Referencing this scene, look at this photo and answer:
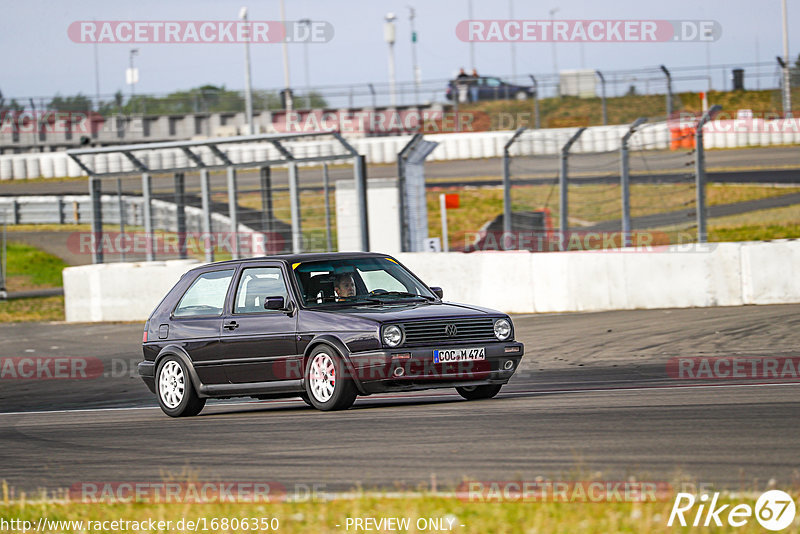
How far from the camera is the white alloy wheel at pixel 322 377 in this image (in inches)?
380

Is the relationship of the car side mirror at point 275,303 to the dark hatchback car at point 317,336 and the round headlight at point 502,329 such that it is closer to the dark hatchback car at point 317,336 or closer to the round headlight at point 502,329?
the dark hatchback car at point 317,336

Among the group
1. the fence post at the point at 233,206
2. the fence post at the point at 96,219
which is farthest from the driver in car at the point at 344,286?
the fence post at the point at 96,219

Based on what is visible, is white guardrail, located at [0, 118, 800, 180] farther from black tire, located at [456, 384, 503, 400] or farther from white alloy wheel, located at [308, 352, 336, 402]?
white alloy wheel, located at [308, 352, 336, 402]

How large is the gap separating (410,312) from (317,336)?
0.78m

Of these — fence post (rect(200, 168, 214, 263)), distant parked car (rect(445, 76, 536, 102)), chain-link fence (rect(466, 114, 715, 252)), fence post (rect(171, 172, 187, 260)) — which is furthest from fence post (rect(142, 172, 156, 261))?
distant parked car (rect(445, 76, 536, 102))

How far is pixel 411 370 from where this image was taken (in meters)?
9.40

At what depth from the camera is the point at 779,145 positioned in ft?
122

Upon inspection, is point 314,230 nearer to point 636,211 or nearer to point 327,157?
point 327,157

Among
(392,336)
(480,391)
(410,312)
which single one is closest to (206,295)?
(410,312)

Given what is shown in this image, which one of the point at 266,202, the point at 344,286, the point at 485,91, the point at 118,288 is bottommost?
the point at 118,288

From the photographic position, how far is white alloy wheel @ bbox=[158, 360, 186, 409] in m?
10.8

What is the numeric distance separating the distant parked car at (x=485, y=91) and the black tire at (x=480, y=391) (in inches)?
1310

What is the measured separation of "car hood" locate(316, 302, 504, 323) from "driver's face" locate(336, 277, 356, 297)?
341 mm

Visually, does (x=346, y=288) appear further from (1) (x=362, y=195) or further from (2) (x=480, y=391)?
(1) (x=362, y=195)
